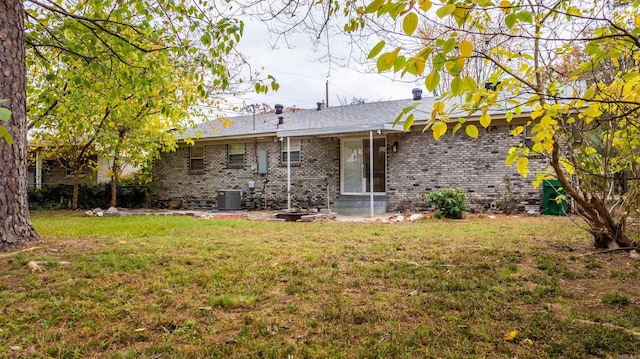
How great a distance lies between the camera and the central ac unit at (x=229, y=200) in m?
14.1

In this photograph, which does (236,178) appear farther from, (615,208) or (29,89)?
(615,208)

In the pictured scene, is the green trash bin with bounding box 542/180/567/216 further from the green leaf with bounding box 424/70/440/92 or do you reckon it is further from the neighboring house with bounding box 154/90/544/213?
the green leaf with bounding box 424/70/440/92

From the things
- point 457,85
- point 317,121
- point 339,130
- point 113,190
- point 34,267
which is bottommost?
point 34,267

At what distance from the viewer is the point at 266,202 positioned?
47.0ft

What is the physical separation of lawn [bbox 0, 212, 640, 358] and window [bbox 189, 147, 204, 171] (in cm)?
1050

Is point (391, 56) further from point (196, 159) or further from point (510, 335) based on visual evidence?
point (196, 159)

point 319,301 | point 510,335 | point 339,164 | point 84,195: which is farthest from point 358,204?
point 84,195

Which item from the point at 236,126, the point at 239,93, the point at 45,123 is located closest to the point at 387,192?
the point at 239,93

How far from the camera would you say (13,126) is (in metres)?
4.41

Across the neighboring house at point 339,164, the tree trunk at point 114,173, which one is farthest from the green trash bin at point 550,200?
the tree trunk at point 114,173

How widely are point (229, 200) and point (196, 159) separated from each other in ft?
9.81

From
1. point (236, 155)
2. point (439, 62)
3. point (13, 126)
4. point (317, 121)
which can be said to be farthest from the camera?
point (236, 155)

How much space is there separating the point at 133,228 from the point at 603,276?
25.2ft

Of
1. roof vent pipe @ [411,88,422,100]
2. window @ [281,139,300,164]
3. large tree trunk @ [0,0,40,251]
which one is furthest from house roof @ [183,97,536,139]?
large tree trunk @ [0,0,40,251]
